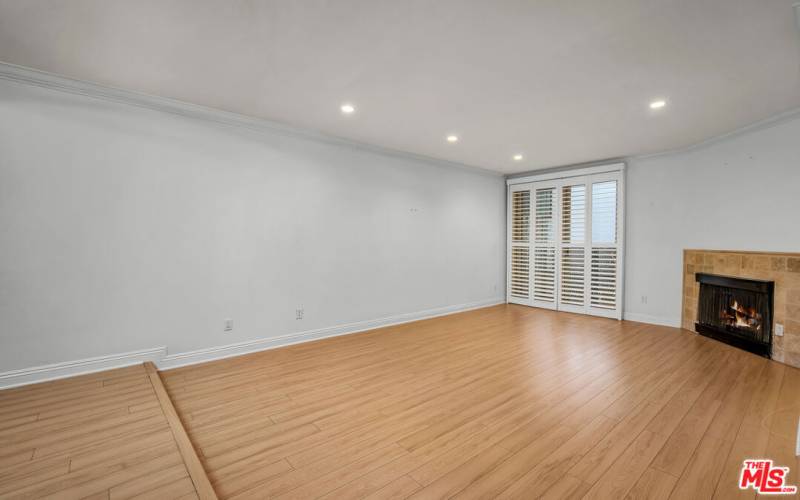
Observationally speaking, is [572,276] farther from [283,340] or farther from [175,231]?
[175,231]

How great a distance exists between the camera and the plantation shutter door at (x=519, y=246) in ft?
21.7

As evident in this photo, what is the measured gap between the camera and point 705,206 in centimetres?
460

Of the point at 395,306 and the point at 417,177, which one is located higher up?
the point at 417,177

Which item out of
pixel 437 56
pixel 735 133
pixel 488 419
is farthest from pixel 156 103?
pixel 735 133

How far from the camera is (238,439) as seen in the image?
218 cm

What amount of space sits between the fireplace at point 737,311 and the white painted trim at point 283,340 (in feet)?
11.5

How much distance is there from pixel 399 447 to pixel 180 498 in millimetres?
1167

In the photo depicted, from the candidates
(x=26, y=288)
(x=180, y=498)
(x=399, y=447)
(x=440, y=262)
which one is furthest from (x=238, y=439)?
(x=440, y=262)

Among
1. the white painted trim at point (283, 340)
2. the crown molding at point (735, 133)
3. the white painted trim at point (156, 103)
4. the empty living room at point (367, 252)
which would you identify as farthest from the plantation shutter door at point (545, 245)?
the white painted trim at point (156, 103)

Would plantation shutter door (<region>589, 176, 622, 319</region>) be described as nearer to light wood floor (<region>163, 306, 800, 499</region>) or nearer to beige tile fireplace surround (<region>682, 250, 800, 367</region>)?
beige tile fireplace surround (<region>682, 250, 800, 367</region>)

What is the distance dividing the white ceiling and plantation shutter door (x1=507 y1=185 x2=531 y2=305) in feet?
9.44

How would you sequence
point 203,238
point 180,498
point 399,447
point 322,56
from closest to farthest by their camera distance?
point 180,498, point 399,447, point 322,56, point 203,238

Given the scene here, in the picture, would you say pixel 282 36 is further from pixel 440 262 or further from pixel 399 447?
pixel 440 262

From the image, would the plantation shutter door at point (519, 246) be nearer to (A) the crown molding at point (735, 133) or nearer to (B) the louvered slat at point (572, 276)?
(B) the louvered slat at point (572, 276)
